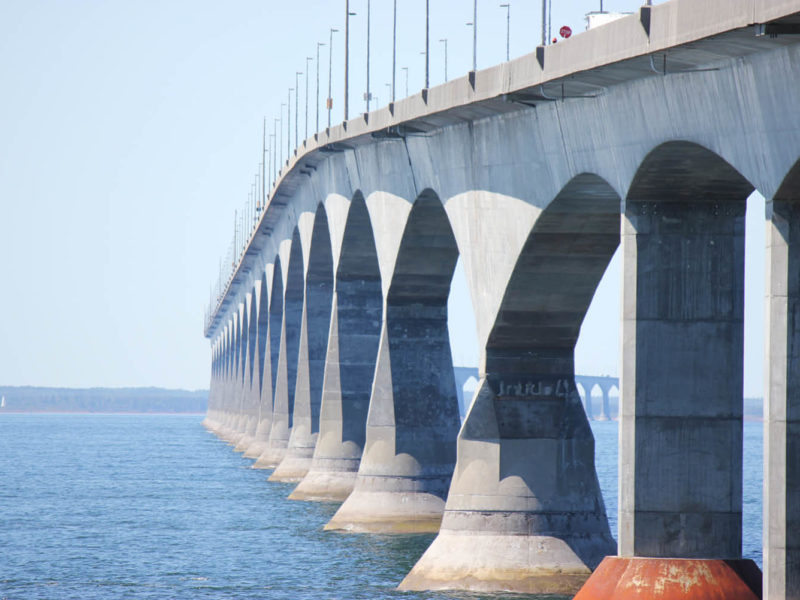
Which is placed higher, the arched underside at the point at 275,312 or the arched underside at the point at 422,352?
the arched underside at the point at 275,312

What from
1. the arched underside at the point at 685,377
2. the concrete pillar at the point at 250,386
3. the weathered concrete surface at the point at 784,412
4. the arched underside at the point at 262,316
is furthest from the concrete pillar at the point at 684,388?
the arched underside at the point at 262,316

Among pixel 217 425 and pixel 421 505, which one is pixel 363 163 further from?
pixel 217 425

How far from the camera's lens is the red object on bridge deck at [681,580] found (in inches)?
983

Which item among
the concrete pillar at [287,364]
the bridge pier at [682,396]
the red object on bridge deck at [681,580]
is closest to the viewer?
the red object on bridge deck at [681,580]

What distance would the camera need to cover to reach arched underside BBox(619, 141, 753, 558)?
25453mm

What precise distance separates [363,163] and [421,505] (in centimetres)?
1215

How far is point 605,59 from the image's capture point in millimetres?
25000

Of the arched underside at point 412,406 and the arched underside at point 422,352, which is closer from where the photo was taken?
the arched underside at point 412,406

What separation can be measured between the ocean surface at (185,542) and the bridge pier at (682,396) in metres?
6.87

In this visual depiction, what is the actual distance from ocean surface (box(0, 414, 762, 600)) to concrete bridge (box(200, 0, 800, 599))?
2.19 metres

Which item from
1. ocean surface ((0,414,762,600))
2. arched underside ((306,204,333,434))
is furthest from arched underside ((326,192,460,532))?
arched underside ((306,204,333,434))

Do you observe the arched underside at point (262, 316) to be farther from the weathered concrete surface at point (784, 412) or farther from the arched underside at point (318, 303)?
the weathered concrete surface at point (784, 412)

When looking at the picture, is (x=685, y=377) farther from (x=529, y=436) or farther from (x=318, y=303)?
(x=318, y=303)

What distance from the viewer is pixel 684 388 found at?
2558 centimetres
